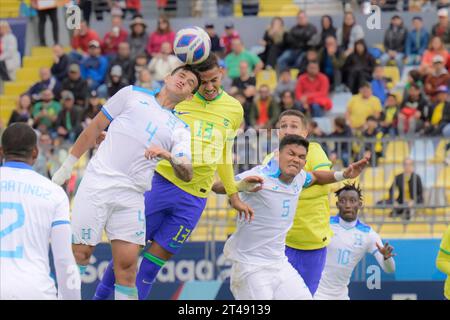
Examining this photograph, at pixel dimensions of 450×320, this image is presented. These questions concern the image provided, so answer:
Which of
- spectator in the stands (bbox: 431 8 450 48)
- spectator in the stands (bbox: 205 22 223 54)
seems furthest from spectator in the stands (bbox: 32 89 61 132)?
spectator in the stands (bbox: 431 8 450 48)

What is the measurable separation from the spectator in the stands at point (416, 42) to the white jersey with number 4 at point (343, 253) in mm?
8879

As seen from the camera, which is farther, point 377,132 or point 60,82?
point 60,82

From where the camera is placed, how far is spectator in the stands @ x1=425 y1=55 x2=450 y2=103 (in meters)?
21.1

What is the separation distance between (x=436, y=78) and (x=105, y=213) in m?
11.4

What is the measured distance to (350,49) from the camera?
73.2 ft

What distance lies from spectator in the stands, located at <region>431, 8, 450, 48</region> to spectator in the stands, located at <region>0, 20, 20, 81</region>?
26.6 ft

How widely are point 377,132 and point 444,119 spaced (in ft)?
3.97

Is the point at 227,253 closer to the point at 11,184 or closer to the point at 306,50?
the point at 11,184

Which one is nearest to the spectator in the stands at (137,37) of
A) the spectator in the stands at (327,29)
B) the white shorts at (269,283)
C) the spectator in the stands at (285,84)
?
the spectator in the stands at (285,84)

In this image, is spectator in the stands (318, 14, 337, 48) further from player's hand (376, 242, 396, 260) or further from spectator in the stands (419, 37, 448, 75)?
player's hand (376, 242, 396, 260)

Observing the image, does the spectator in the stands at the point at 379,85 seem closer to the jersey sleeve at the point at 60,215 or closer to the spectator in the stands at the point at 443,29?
the spectator in the stands at the point at 443,29

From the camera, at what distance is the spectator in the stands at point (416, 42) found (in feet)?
A: 73.9

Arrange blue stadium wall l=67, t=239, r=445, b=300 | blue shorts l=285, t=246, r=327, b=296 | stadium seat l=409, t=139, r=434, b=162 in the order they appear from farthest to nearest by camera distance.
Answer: stadium seat l=409, t=139, r=434, b=162
blue stadium wall l=67, t=239, r=445, b=300
blue shorts l=285, t=246, r=327, b=296
